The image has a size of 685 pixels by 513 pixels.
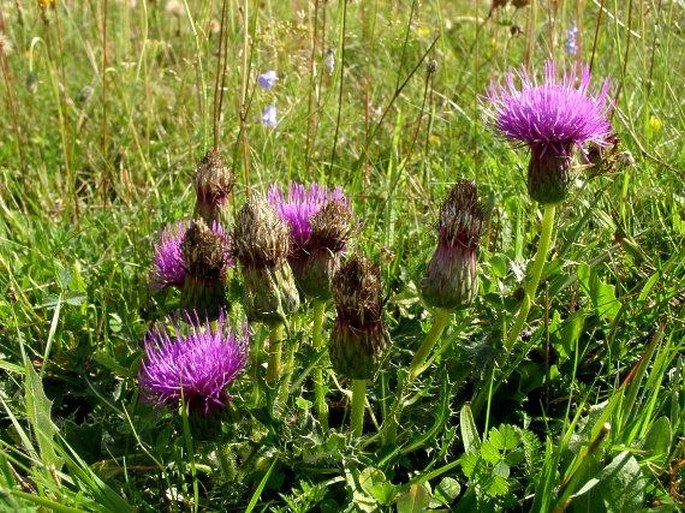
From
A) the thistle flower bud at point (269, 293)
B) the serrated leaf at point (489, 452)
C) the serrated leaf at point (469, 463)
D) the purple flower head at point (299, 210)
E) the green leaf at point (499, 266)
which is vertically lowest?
the serrated leaf at point (469, 463)

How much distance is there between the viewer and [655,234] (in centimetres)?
219

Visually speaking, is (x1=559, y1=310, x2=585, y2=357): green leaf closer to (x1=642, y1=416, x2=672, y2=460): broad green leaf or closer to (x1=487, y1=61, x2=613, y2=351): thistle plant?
(x1=487, y1=61, x2=613, y2=351): thistle plant

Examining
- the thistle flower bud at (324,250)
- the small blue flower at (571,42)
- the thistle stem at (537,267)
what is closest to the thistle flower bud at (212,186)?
the thistle flower bud at (324,250)

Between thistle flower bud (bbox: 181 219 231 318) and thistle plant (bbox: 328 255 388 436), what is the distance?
34cm

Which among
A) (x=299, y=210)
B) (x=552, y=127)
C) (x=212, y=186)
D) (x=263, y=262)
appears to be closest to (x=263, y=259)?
(x=263, y=262)

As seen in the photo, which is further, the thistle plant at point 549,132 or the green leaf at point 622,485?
the thistle plant at point 549,132

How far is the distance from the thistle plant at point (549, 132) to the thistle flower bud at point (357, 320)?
37 centimetres

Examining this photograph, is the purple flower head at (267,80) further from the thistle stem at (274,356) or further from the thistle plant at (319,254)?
the thistle stem at (274,356)

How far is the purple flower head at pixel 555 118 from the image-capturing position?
1654mm

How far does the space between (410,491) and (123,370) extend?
2.23ft

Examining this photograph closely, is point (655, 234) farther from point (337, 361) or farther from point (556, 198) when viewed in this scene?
point (337, 361)

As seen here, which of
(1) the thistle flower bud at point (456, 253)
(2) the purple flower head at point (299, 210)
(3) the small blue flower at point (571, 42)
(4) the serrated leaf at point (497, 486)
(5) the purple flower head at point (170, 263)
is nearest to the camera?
(4) the serrated leaf at point (497, 486)

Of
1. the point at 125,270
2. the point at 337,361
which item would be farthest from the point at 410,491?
the point at 125,270

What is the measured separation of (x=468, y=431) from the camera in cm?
153
